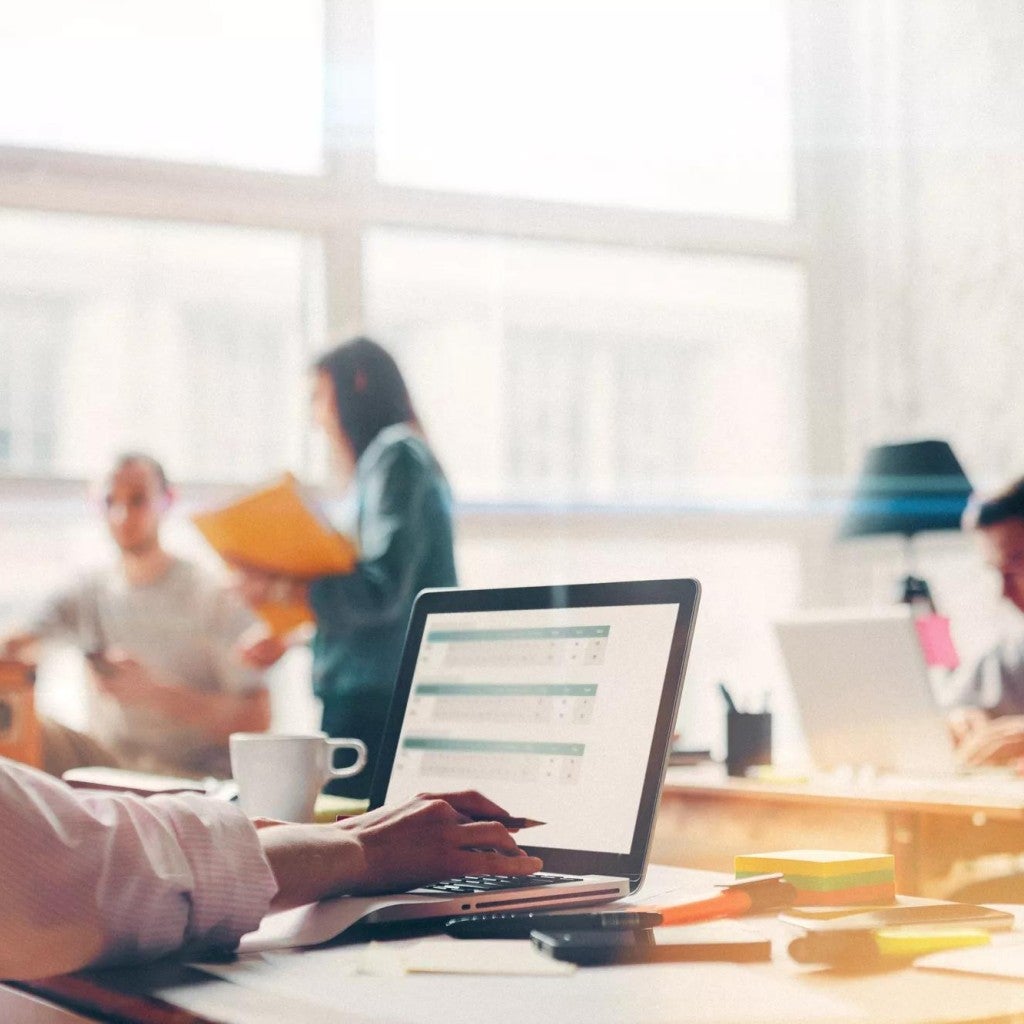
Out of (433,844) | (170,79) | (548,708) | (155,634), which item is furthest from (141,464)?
(433,844)

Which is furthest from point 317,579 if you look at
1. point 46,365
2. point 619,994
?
point 46,365

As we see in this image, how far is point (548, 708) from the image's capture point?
1.20m

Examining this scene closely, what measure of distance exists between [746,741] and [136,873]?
78.0 inches

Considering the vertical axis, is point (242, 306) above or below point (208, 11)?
below

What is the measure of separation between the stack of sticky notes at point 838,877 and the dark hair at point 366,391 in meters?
1.77

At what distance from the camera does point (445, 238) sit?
178 inches

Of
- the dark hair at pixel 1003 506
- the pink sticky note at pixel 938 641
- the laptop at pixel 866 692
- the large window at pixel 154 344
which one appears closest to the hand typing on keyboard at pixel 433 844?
the laptop at pixel 866 692

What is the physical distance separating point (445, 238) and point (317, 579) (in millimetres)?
2302

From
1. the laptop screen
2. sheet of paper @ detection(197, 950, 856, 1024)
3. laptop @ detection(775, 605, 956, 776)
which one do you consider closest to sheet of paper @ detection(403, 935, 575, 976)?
sheet of paper @ detection(197, 950, 856, 1024)

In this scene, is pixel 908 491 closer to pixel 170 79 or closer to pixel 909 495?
Result: pixel 909 495

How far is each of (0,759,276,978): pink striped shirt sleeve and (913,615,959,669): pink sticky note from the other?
2.10m

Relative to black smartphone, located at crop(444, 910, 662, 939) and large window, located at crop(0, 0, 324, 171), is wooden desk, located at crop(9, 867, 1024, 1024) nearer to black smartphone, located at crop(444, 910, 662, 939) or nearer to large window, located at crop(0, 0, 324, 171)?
black smartphone, located at crop(444, 910, 662, 939)

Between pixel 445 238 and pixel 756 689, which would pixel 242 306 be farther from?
pixel 756 689

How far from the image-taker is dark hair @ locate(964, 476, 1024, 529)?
10.3 ft
